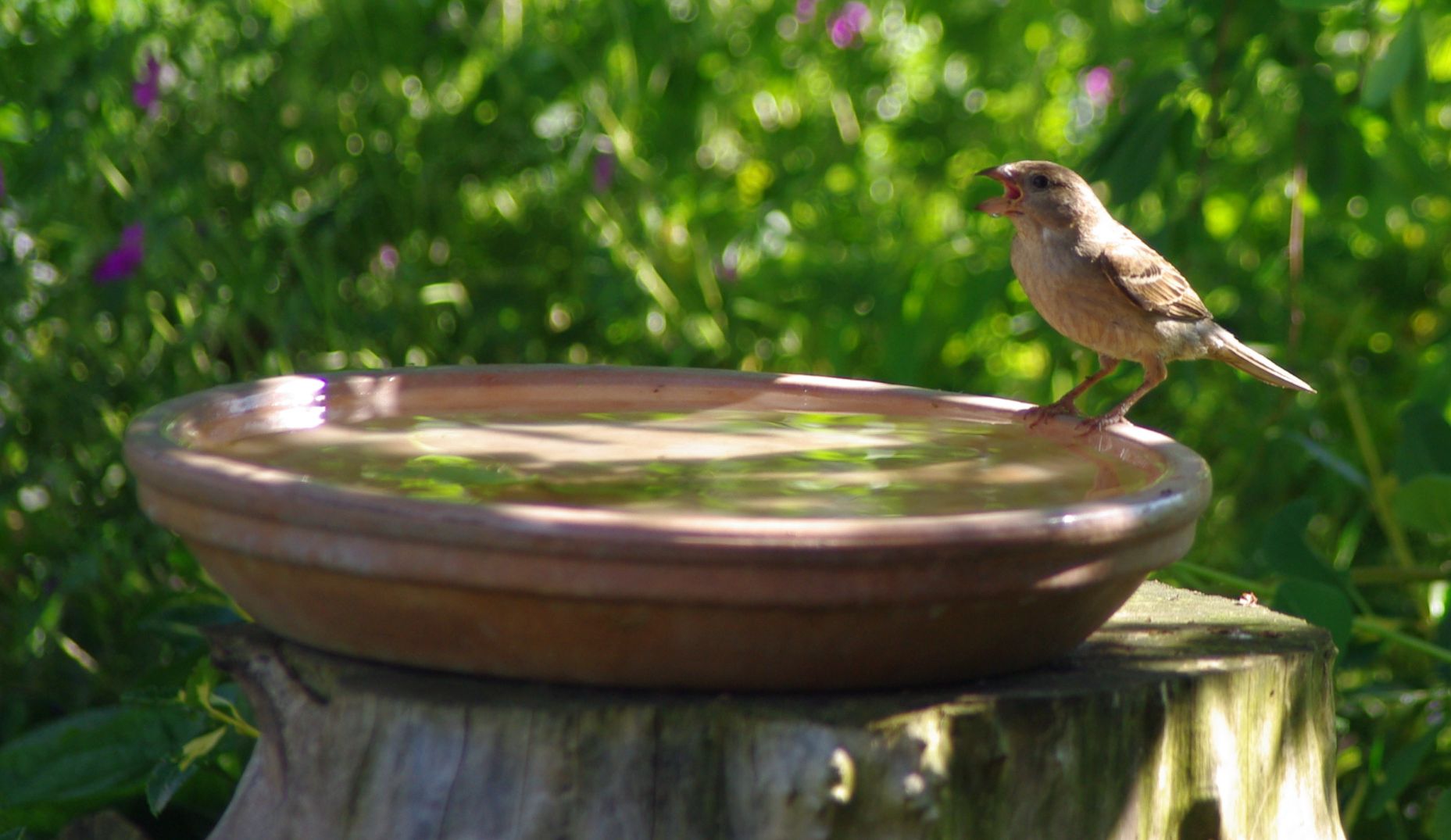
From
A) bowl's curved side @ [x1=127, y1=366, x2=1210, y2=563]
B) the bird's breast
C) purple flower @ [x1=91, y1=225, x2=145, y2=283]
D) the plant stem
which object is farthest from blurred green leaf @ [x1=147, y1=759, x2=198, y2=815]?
the plant stem

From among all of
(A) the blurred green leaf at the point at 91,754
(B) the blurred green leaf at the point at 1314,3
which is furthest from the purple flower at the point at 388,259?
(B) the blurred green leaf at the point at 1314,3

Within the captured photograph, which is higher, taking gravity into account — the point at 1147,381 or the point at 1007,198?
the point at 1007,198

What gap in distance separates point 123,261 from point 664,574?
2384 millimetres

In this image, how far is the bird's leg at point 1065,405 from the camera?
253 cm

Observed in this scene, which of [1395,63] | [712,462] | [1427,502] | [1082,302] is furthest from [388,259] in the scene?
[1427,502]

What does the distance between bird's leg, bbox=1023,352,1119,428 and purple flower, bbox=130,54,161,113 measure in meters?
2.20

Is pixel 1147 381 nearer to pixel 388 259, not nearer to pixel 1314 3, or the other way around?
pixel 1314 3

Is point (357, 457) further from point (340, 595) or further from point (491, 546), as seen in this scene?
point (491, 546)

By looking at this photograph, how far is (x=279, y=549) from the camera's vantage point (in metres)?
1.64

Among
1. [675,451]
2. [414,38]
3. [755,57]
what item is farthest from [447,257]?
[675,451]

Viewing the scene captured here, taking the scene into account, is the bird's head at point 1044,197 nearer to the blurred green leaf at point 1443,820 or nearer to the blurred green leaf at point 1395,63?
the blurred green leaf at point 1395,63

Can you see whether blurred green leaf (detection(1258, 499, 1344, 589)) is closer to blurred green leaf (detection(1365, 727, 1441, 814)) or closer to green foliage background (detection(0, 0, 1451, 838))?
green foliage background (detection(0, 0, 1451, 838))

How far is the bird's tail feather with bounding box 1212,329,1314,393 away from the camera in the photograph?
3.01 m

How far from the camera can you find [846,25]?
4.58 meters
